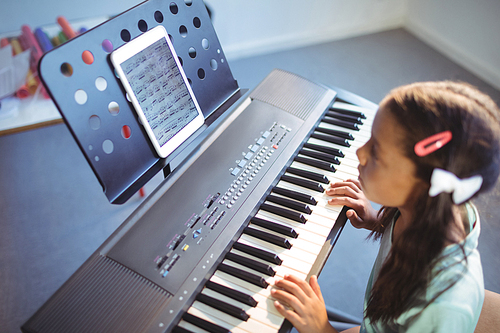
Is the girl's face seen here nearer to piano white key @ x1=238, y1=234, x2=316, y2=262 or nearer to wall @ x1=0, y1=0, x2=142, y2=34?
piano white key @ x1=238, y1=234, x2=316, y2=262

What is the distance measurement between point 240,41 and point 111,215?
2045 mm

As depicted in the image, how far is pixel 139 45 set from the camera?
40.3 inches

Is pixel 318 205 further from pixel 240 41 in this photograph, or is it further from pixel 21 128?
pixel 240 41

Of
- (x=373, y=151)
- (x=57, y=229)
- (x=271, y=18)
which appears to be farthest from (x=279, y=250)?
(x=271, y=18)

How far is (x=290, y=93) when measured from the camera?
147cm

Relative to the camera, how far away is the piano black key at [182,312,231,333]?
871mm

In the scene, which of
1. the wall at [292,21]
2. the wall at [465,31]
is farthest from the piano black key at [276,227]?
the wall at [465,31]

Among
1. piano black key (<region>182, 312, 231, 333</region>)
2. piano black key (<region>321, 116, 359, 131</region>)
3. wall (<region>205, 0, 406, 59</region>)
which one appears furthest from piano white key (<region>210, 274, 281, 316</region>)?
wall (<region>205, 0, 406, 59</region>)

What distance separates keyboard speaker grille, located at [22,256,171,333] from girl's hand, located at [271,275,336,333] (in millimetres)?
286

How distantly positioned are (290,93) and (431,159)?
788 millimetres

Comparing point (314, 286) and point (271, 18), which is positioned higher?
point (271, 18)

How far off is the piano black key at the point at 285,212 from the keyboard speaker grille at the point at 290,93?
0.42 meters

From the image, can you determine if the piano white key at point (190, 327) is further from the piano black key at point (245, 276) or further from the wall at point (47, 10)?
the wall at point (47, 10)

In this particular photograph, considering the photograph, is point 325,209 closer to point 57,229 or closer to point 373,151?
point 373,151
